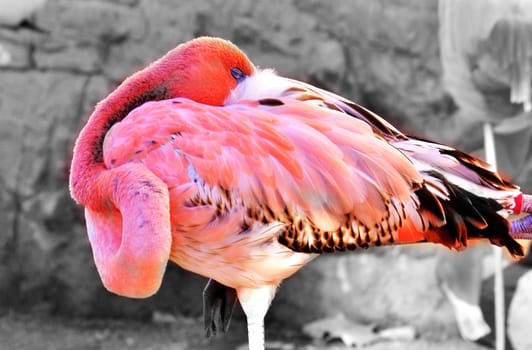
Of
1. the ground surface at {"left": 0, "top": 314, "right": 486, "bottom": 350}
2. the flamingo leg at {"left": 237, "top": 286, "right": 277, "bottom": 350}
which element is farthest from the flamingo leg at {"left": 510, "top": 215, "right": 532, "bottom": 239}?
the ground surface at {"left": 0, "top": 314, "right": 486, "bottom": 350}

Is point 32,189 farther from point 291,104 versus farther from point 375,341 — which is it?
point 291,104

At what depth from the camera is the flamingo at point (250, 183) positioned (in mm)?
795

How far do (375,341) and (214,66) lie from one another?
1612mm

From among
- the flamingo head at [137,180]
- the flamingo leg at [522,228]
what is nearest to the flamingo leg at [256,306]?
the flamingo head at [137,180]

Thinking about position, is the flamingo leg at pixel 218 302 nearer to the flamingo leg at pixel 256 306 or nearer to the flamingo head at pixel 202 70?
the flamingo leg at pixel 256 306

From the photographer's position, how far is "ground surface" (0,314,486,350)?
7.64 ft

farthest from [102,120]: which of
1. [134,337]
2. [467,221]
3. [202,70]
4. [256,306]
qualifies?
[134,337]

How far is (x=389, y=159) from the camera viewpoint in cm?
85

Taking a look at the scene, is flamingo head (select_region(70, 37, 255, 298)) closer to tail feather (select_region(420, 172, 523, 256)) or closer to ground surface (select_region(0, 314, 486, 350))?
tail feather (select_region(420, 172, 523, 256))

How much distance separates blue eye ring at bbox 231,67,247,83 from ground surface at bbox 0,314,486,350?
5.07 ft

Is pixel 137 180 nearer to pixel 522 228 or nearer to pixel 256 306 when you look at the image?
pixel 256 306

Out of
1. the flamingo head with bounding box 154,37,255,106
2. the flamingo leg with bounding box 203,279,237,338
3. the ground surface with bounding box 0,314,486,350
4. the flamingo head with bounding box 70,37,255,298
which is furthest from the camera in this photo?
the ground surface with bounding box 0,314,486,350

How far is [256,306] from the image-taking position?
875 mm

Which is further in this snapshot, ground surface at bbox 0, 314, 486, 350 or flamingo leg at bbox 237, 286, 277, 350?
ground surface at bbox 0, 314, 486, 350
